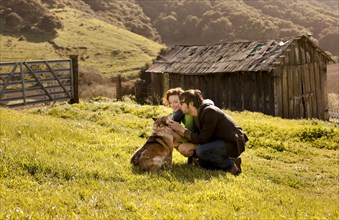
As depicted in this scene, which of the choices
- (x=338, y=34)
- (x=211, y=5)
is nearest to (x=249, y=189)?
(x=338, y=34)

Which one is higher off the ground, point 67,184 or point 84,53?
point 84,53

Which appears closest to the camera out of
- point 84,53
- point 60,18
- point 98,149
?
point 98,149

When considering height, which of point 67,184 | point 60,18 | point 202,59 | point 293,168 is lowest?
point 293,168

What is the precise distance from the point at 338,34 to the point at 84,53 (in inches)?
2539

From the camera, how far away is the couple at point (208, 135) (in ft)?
26.2

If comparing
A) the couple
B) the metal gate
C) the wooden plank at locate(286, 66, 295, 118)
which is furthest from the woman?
the wooden plank at locate(286, 66, 295, 118)

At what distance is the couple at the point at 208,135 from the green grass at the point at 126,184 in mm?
339

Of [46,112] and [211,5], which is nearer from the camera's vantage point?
[46,112]

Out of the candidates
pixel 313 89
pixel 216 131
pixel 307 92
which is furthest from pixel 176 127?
pixel 313 89

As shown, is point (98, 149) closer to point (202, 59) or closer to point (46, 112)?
point (46, 112)

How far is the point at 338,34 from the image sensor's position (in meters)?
103

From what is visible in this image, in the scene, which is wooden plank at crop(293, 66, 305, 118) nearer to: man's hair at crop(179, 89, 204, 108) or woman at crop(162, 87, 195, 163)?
woman at crop(162, 87, 195, 163)

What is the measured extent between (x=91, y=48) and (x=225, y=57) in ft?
146

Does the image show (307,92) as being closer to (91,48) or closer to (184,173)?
(184,173)
